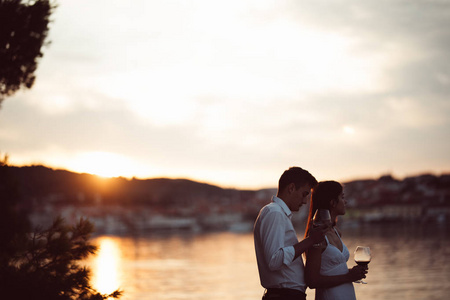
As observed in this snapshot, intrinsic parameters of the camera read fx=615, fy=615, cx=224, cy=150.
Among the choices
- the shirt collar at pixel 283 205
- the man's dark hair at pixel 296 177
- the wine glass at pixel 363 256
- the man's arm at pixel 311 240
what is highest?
the man's dark hair at pixel 296 177

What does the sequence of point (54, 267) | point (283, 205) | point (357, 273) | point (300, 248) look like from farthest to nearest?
point (54, 267) → point (357, 273) → point (283, 205) → point (300, 248)

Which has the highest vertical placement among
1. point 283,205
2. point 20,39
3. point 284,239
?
point 20,39

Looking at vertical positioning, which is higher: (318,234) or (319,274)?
(318,234)

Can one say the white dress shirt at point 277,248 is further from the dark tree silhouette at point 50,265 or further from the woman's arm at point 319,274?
the dark tree silhouette at point 50,265

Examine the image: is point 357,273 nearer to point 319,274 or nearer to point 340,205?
point 319,274

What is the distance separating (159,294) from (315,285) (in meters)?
36.6

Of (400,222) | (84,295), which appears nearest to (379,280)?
(84,295)

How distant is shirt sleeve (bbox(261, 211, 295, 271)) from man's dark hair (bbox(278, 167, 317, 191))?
0.20m

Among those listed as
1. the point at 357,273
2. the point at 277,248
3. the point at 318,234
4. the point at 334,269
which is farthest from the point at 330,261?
the point at 277,248

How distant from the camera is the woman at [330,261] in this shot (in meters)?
3.57

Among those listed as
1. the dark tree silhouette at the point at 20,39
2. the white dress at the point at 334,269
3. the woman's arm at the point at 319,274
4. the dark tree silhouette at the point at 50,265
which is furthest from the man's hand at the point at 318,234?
the dark tree silhouette at the point at 20,39

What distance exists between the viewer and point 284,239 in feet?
11.4

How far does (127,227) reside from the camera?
18238 cm

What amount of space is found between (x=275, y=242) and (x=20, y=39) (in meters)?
4.56
